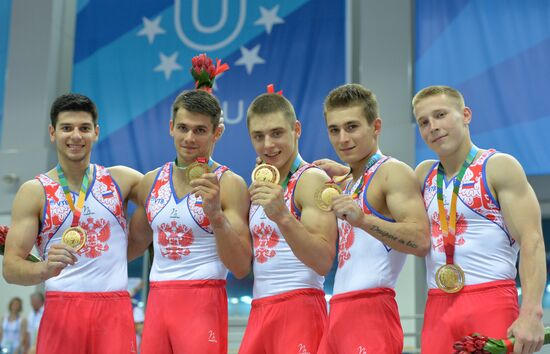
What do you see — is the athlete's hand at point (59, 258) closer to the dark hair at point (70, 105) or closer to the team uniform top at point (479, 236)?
the dark hair at point (70, 105)

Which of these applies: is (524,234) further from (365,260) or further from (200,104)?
(200,104)

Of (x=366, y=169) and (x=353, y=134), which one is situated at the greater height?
(x=353, y=134)

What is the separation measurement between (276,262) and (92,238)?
1239 mm

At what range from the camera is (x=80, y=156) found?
481cm

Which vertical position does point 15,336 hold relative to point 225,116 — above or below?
below

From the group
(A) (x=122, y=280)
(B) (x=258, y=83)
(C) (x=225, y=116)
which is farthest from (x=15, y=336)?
(A) (x=122, y=280)

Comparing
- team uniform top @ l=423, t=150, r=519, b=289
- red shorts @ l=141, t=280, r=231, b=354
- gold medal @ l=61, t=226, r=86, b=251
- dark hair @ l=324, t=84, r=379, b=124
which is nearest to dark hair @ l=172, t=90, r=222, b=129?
dark hair @ l=324, t=84, r=379, b=124

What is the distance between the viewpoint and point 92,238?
4.67 meters

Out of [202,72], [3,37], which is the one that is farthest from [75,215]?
[3,37]

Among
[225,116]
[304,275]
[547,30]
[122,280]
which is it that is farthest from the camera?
[225,116]

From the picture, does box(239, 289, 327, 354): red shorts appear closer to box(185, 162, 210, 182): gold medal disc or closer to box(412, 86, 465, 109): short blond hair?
box(185, 162, 210, 182): gold medal disc

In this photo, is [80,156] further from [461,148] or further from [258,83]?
[258,83]

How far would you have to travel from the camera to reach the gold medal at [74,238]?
4.35 m

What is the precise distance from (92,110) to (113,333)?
4.98 feet
